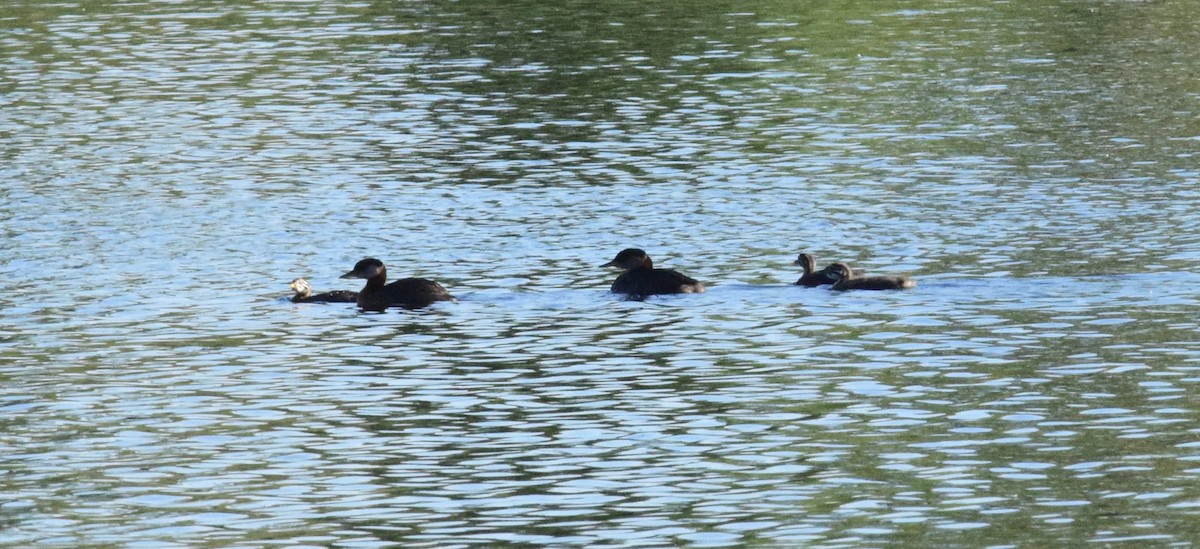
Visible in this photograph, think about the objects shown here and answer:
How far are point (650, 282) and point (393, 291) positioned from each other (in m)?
2.89

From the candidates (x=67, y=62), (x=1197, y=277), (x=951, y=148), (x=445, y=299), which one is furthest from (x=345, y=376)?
(x=67, y=62)

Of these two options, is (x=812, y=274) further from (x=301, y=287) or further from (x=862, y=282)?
(x=301, y=287)

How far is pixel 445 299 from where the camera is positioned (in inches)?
946

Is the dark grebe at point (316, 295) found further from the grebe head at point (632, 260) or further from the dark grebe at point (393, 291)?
the grebe head at point (632, 260)

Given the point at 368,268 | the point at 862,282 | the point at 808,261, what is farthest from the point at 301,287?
the point at 862,282

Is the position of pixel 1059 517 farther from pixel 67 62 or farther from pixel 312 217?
pixel 67 62

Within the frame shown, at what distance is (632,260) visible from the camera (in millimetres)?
24531

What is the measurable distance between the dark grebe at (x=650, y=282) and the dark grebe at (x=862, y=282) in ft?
5.10

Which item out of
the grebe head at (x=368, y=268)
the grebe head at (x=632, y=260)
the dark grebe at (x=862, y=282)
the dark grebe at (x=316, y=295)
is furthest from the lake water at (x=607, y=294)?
the grebe head at (x=368, y=268)

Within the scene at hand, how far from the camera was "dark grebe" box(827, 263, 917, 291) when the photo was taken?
23.5 m

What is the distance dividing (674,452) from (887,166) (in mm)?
16414

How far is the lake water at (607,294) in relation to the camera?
15.8 meters

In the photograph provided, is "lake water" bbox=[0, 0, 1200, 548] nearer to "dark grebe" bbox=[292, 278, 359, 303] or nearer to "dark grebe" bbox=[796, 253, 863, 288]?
"dark grebe" bbox=[796, 253, 863, 288]

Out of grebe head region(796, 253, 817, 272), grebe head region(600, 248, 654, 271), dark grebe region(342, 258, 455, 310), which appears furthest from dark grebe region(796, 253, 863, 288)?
dark grebe region(342, 258, 455, 310)
